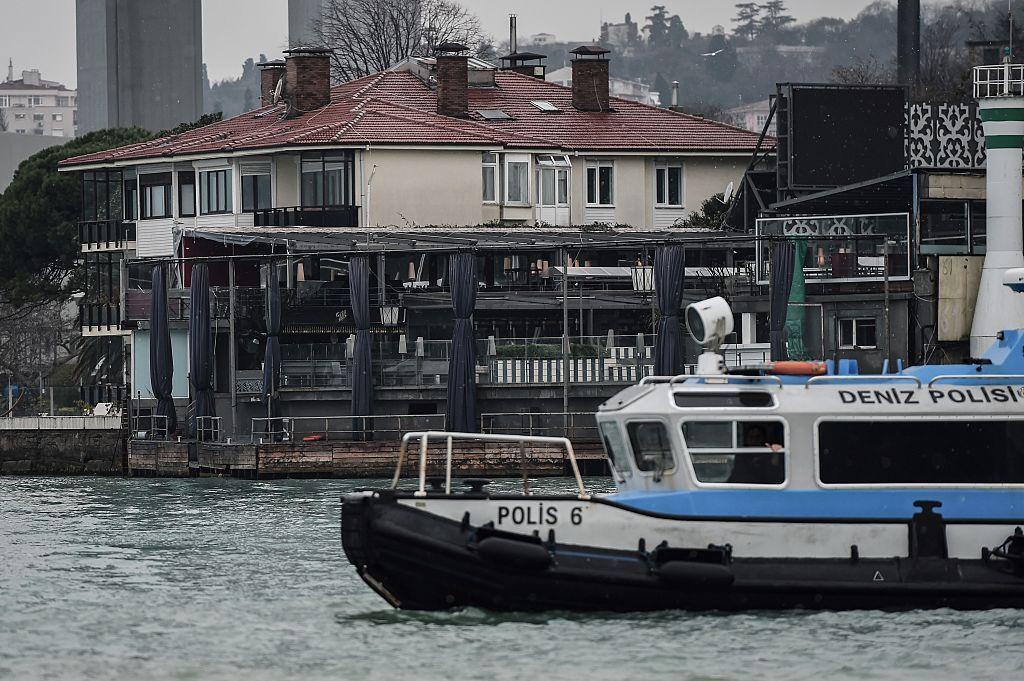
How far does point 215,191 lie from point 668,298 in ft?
69.3

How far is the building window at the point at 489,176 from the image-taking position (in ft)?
219

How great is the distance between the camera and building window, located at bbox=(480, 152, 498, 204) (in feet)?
219

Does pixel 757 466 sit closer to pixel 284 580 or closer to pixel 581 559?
pixel 581 559

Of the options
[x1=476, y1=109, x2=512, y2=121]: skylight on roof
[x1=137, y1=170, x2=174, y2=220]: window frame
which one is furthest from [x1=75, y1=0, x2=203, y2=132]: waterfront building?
[x1=476, y1=109, x2=512, y2=121]: skylight on roof

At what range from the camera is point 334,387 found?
5312 cm

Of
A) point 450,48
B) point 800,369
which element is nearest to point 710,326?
point 800,369

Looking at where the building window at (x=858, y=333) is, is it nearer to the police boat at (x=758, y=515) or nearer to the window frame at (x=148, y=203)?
the police boat at (x=758, y=515)

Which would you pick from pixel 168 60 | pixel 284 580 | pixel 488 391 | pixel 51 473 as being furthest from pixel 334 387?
pixel 168 60

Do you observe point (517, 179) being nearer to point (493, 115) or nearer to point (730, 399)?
point (493, 115)

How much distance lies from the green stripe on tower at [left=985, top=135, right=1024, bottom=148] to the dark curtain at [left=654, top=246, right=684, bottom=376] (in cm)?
855

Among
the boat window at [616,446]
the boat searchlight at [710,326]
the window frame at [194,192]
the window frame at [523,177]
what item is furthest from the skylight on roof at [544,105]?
the boat searchlight at [710,326]

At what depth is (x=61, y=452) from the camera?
53.8m

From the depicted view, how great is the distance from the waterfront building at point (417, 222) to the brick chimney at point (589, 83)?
0.25ft

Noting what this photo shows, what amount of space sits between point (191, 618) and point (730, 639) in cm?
712
